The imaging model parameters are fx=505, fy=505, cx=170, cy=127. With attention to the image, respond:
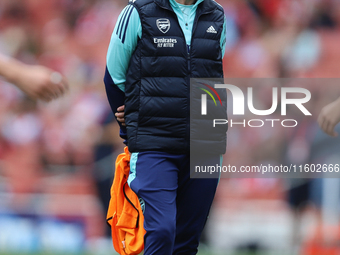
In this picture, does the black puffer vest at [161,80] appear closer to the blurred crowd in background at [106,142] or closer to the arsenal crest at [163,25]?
the arsenal crest at [163,25]

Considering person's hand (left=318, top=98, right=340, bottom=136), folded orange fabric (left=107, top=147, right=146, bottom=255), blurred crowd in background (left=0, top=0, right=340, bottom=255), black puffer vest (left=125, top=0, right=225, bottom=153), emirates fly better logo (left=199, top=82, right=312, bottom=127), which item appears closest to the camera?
person's hand (left=318, top=98, right=340, bottom=136)

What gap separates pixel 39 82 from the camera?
6.52 ft

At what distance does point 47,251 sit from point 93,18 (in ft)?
10.5

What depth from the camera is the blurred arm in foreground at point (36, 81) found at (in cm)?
199

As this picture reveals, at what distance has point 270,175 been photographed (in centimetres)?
620

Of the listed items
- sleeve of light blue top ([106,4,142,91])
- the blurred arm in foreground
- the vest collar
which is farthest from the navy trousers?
the blurred arm in foreground

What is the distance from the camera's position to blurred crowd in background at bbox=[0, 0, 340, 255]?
19.2ft

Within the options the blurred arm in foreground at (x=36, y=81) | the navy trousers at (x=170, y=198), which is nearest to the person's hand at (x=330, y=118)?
the navy trousers at (x=170, y=198)

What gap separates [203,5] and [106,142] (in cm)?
334

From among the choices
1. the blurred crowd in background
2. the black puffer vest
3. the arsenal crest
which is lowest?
the blurred crowd in background

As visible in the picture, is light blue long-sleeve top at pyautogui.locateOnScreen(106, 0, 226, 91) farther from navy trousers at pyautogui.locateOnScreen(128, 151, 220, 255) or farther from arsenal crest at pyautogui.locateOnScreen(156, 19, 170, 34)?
navy trousers at pyautogui.locateOnScreen(128, 151, 220, 255)

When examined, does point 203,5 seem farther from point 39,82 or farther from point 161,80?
point 39,82

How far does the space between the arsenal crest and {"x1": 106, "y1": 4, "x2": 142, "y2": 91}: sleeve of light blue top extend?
115 mm

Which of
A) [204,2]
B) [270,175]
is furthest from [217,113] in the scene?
[270,175]
